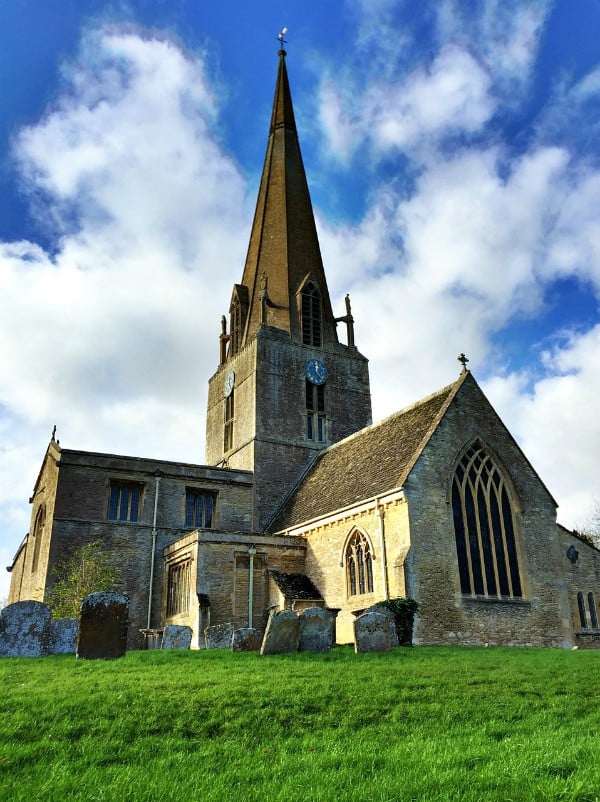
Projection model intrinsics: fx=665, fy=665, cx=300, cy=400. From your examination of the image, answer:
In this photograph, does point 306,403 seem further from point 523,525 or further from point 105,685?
point 105,685

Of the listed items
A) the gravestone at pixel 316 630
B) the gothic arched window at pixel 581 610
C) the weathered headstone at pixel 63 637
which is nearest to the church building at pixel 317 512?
the gothic arched window at pixel 581 610

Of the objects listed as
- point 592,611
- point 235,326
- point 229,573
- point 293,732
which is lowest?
point 293,732

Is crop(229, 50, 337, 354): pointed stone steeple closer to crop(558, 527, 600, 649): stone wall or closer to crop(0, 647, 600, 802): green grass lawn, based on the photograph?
crop(558, 527, 600, 649): stone wall

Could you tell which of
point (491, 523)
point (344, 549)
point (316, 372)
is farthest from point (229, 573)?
point (316, 372)

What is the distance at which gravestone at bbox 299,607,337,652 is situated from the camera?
43.4 feet

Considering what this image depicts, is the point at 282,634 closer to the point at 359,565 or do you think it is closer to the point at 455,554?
the point at 455,554

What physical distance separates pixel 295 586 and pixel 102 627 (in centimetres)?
1074

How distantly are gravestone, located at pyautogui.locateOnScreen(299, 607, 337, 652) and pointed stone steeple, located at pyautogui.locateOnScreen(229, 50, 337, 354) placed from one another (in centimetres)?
2152

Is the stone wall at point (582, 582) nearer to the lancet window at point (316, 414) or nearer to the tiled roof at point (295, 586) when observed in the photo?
the tiled roof at point (295, 586)

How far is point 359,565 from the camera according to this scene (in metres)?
21.1

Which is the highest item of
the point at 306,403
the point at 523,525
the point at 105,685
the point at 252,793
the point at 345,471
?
the point at 306,403

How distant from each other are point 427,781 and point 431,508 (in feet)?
46.9

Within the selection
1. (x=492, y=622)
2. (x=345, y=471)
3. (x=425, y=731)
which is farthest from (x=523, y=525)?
(x=425, y=731)

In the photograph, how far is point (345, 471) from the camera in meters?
26.0
